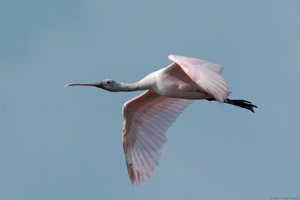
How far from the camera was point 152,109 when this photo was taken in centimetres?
1875

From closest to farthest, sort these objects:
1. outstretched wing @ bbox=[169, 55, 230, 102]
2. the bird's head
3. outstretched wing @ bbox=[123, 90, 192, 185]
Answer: outstretched wing @ bbox=[169, 55, 230, 102], the bird's head, outstretched wing @ bbox=[123, 90, 192, 185]

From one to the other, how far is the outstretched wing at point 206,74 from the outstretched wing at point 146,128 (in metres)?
2.29

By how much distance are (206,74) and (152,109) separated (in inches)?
131

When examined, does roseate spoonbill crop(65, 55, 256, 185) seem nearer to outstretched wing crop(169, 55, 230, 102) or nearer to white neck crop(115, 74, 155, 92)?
white neck crop(115, 74, 155, 92)

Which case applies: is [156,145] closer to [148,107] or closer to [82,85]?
[148,107]

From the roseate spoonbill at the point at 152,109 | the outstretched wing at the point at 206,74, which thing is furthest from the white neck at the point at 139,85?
the outstretched wing at the point at 206,74

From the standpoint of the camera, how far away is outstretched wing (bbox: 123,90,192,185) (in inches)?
720

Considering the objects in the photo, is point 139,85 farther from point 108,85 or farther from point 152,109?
point 152,109

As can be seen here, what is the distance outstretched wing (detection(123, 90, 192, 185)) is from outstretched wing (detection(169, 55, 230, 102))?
7.51 ft

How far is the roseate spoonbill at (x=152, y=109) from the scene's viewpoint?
680 inches

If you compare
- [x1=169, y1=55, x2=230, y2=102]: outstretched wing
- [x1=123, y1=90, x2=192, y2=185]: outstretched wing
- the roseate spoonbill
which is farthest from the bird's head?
[x1=169, y1=55, x2=230, y2=102]: outstretched wing

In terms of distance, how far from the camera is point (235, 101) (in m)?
18.8

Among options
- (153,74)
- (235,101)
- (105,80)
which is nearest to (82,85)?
(105,80)

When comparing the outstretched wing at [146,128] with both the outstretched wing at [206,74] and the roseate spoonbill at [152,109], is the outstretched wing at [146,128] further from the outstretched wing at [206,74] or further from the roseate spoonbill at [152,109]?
the outstretched wing at [206,74]
